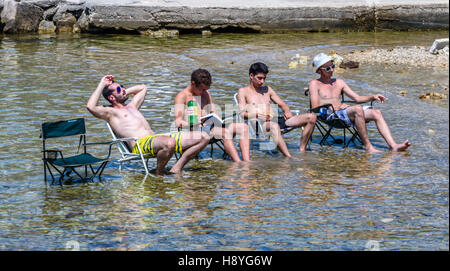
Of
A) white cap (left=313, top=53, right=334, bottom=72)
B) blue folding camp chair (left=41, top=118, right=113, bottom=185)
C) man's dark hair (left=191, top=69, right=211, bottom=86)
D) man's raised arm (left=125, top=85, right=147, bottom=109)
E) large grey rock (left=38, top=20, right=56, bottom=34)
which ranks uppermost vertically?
large grey rock (left=38, top=20, right=56, bottom=34)

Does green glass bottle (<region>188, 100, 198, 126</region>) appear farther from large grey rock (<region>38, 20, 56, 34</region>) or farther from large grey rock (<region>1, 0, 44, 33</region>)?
large grey rock (<region>38, 20, 56, 34</region>)

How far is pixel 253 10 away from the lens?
19844 mm

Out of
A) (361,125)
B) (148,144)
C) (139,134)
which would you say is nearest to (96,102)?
(139,134)

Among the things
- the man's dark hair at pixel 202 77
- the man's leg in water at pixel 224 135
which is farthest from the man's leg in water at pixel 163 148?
the man's dark hair at pixel 202 77

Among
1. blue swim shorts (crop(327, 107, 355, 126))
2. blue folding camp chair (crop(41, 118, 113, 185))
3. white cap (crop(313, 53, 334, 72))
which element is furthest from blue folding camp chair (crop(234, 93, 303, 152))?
blue folding camp chair (crop(41, 118, 113, 185))

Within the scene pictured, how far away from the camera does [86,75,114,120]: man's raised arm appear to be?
768cm

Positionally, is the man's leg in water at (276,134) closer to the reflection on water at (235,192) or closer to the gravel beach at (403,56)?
the reflection on water at (235,192)

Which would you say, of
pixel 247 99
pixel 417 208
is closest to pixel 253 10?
pixel 247 99

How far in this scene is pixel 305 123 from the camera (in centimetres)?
872

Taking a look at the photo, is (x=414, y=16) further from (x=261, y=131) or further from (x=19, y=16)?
(x=261, y=131)

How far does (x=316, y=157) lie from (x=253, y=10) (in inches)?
467

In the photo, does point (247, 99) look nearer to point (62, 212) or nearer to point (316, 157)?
point (316, 157)

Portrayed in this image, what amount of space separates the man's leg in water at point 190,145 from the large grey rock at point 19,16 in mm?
13288

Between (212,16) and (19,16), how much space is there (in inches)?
205
